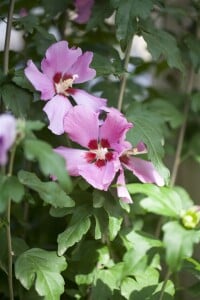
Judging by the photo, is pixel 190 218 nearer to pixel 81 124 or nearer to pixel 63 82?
pixel 81 124

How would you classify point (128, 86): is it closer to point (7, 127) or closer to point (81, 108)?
point (81, 108)

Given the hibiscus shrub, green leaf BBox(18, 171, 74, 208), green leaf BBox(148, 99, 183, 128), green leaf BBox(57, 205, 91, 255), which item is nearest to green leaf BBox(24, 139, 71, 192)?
the hibiscus shrub

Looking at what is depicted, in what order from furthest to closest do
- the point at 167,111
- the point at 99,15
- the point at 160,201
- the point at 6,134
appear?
1. the point at 167,111
2. the point at 99,15
3. the point at 160,201
4. the point at 6,134

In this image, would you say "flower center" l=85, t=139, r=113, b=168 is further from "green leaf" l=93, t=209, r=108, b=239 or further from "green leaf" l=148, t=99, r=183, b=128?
"green leaf" l=148, t=99, r=183, b=128

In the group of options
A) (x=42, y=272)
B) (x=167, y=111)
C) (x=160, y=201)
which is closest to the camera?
(x=160, y=201)

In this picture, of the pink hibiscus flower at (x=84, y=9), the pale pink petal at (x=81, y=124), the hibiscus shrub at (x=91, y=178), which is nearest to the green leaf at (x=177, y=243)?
the hibiscus shrub at (x=91, y=178)

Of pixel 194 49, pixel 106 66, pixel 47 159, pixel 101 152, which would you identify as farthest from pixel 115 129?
pixel 194 49

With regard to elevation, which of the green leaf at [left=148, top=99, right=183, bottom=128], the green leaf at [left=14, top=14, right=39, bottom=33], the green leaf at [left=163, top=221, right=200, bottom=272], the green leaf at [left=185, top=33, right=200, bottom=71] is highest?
the green leaf at [left=14, top=14, right=39, bottom=33]

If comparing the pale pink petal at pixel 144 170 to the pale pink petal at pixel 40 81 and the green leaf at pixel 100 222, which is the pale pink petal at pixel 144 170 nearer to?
the green leaf at pixel 100 222
